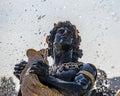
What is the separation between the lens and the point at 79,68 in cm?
802

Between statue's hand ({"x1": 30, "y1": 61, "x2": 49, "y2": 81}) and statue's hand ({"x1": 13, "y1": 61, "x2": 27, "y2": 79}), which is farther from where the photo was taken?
statue's hand ({"x1": 13, "y1": 61, "x2": 27, "y2": 79})

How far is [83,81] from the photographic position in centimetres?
755

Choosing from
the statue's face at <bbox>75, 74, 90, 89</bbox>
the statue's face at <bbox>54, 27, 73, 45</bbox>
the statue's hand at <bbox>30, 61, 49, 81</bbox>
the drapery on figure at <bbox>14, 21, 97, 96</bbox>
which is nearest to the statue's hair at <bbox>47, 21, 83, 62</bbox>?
the drapery on figure at <bbox>14, 21, 97, 96</bbox>

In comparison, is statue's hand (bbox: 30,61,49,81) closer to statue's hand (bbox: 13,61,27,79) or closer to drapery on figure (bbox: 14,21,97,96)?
drapery on figure (bbox: 14,21,97,96)

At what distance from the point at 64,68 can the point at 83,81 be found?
2.32 ft

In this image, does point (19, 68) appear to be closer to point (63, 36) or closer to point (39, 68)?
point (39, 68)

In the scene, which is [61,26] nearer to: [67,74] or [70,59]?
[70,59]

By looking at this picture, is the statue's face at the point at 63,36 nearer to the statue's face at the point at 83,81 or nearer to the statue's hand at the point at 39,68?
the statue's face at the point at 83,81

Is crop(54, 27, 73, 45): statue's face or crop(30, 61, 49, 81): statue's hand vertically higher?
crop(54, 27, 73, 45): statue's face

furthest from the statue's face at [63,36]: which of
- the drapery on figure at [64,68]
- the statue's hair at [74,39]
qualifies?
the statue's hair at [74,39]

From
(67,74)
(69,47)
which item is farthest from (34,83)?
(69,47)

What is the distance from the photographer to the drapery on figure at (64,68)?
7.11 meters

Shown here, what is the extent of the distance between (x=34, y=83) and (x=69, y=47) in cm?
168

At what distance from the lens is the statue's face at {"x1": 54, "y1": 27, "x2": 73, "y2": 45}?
27.3 ft
